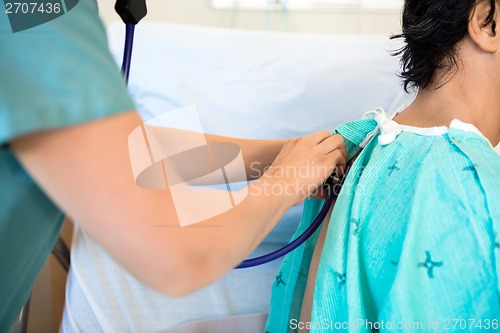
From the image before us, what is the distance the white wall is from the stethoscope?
114 cm

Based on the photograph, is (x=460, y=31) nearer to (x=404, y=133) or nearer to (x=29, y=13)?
(x=404, y=133)

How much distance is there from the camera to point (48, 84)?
1.56 ft

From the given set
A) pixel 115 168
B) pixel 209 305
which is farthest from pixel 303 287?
pixel 115 168

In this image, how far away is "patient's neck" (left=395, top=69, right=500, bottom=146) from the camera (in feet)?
3.14

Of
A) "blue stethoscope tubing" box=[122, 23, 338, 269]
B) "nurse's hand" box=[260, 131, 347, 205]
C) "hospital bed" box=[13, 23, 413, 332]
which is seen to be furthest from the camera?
"hospital bed" box=[13, 23, 413, 332]

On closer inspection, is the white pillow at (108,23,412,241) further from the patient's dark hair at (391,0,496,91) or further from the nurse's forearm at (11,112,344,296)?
the nurse's forearm at (11,112,344,296)

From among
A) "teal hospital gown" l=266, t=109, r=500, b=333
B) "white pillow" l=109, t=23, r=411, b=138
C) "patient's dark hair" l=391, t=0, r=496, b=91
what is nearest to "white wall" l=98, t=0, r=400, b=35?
"white pillow" l=109, t=23, r=411, b=138

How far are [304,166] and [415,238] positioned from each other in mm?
209

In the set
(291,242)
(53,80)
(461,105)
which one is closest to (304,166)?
(291,242)

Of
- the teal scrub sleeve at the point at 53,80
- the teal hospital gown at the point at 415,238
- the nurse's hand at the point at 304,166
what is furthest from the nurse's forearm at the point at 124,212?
the teal hospital gown at the point at 415,238

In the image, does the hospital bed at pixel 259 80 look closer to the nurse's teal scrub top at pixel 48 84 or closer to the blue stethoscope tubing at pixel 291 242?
the blue stethoscope tubing at pixel 291 242

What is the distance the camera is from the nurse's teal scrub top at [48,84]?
46 cm

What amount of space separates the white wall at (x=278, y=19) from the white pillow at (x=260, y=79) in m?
0.42

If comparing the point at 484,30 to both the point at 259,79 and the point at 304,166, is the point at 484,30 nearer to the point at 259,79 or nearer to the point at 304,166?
the point at 304,166
